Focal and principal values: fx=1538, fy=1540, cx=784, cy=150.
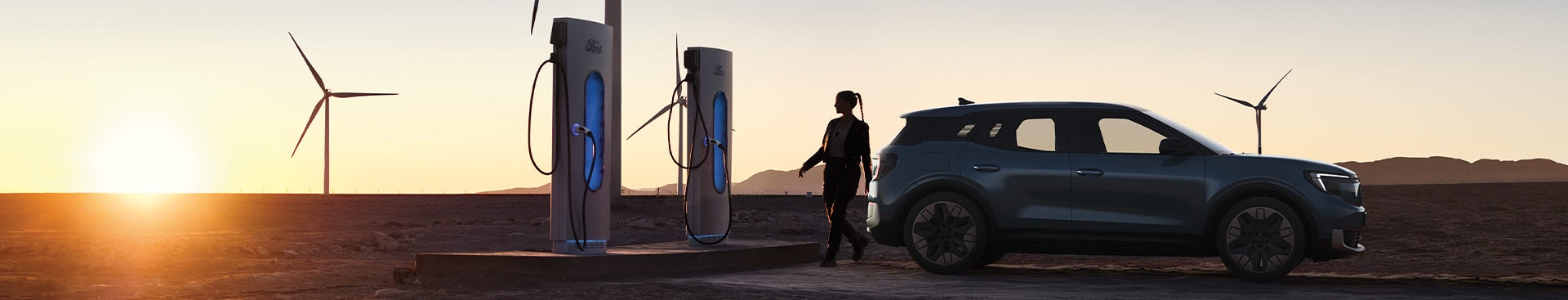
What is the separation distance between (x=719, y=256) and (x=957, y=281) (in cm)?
305

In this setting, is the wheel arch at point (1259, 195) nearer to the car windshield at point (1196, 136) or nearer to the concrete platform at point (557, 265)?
the car windshield at point (1196, 136)

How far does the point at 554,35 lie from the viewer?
1312 centimetres

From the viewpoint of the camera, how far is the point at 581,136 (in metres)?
13.2

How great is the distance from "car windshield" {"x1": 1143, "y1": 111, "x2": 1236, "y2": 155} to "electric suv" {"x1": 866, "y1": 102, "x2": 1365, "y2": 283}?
2 cm

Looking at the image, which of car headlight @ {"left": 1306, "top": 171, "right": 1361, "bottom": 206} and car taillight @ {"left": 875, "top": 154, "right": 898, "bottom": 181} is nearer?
car headlight @ {"left": 1306, "top": 171, "right": 1361, "bottom": 206}

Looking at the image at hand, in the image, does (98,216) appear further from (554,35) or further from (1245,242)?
(1245,242)

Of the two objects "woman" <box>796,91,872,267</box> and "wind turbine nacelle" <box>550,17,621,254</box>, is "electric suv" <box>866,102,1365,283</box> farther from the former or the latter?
"wind turbine nacelle" <box>550,17,621,254</box>

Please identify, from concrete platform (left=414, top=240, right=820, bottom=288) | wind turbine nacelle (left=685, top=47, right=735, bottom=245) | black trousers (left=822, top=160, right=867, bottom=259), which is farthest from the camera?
wind turbine nacelle (left=685, top=47, right=735, bottom=245)

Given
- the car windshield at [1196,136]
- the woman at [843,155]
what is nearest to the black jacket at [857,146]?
the woman at [843,155]

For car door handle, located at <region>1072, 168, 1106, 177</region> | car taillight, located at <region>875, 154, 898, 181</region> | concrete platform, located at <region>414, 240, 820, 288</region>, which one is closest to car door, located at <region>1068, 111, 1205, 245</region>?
car door handle, located at <region>1072, 168, 1106, 177</region>

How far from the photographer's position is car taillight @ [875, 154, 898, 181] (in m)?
13.2

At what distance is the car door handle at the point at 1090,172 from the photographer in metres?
12.4

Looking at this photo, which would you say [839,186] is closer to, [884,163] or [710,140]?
[884,163]

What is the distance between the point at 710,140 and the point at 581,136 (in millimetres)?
2511
